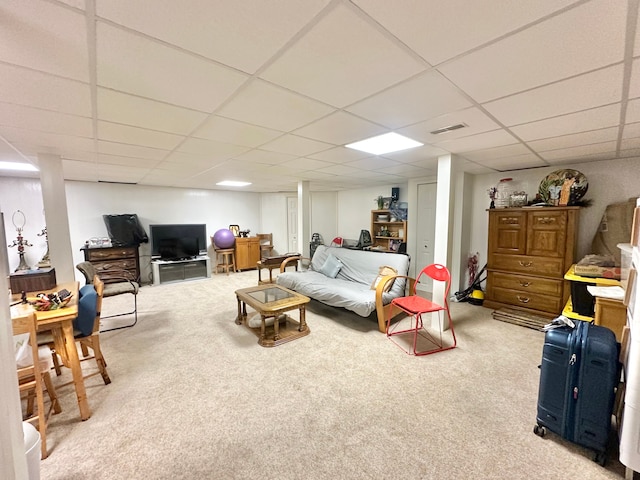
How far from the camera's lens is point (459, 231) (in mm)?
4211

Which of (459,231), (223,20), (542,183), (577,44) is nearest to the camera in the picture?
(223,20)

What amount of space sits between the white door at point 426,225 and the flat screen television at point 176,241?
4.99 metres

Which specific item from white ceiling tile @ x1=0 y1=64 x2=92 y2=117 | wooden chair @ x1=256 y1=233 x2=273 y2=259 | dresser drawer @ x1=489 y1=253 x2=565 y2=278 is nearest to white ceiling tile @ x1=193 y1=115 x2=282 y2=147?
white ceiling tile @ x1=0 y1=64 x2=92 y2=117

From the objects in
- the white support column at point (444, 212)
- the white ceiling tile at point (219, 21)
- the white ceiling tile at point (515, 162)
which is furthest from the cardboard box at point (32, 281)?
the white ceiling tile at point (515, 162)

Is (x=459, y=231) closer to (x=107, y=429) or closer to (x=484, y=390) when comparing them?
(x=484, y=390)

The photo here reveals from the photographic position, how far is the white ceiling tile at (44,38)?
892mm

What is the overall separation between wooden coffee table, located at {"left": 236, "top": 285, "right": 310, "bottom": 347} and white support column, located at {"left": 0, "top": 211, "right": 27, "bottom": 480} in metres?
2.11

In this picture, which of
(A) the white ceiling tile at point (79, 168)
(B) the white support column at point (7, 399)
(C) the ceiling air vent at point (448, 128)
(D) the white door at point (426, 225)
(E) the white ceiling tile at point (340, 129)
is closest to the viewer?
(B) the white support column at point (7, 399)

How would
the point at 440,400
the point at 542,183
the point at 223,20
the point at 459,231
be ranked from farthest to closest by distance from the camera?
the point at 459,231, the point at 542,183, the point at 440,400, the point at 223,20

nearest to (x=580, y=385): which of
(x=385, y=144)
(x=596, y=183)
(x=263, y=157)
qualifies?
(x=385, y=144)

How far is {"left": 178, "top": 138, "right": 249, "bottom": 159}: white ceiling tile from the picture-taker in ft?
8.18

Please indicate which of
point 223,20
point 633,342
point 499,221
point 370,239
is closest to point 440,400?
point 633,342

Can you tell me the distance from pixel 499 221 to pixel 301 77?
12.1 ft

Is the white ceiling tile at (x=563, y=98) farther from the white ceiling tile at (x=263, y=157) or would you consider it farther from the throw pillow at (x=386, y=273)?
the throw pillow at (x=386, y=273)
